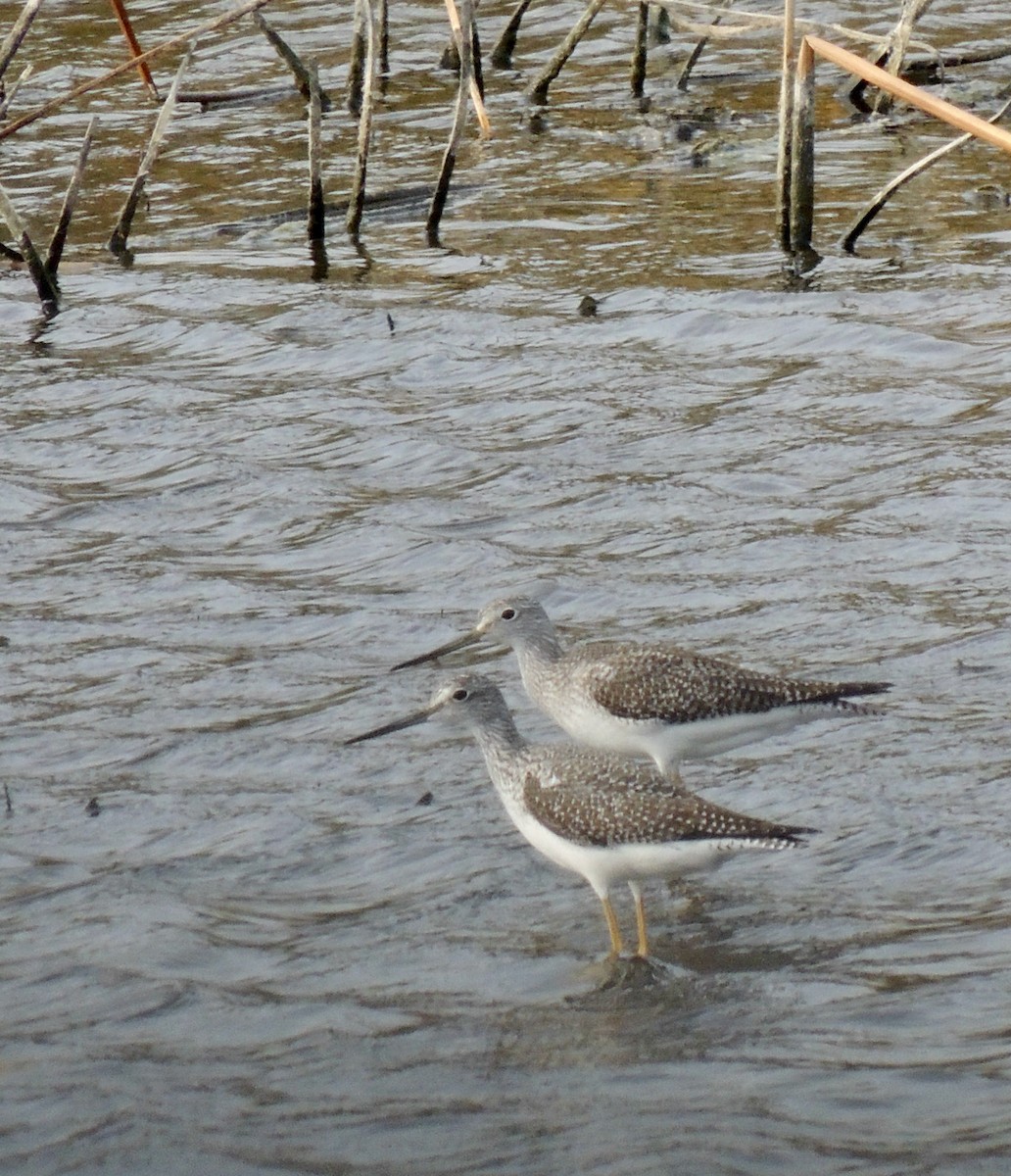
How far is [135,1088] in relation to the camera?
5.13 m

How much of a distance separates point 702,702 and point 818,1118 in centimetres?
216

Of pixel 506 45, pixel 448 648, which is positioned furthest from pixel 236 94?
pixel 448 648

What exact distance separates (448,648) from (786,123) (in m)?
5.80

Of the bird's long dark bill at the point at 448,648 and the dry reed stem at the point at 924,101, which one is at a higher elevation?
the dry reed stem at the point at 924,101

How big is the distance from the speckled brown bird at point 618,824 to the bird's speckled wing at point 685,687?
1.26 ft

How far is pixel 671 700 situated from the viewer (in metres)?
6.86

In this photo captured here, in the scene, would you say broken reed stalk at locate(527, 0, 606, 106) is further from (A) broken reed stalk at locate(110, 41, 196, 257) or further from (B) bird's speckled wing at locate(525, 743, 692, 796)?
(B) bird's speckled wing at locate(525, 743, 692, 796)

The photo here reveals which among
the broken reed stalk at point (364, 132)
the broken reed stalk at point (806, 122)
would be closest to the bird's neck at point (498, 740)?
the broken reed stalk at point (806, 122)

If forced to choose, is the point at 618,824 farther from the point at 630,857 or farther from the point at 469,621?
the point at 469,621

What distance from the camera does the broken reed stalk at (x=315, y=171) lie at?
506 inches

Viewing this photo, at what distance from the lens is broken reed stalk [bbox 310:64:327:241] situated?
12852 mm

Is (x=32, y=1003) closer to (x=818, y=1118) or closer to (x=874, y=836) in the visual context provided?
(x=818, y=1118)

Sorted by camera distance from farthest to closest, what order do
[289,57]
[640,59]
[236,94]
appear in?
[236,94], [640,59], [289,57]

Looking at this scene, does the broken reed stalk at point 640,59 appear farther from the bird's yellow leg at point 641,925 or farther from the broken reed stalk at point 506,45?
the bird's yellow leg at point 641,925
